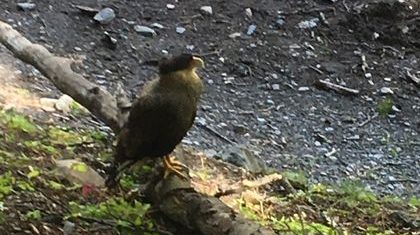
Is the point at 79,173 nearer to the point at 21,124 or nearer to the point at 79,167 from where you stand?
the point at 79,167

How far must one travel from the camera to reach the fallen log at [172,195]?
3.77 meters

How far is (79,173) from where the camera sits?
4.47 m

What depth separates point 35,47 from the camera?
593cm

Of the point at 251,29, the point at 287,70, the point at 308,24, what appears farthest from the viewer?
the point at 308,24

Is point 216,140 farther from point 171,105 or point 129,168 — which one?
point 171,105

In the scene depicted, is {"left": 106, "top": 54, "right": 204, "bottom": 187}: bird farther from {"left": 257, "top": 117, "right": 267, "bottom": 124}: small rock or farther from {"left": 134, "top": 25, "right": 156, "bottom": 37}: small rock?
{"left": 134, "top": 25, "right": 156, "bottom": 37}: small rock

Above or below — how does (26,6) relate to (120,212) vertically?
below

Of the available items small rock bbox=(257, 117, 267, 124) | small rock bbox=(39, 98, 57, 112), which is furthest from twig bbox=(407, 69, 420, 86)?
small rock bbox=(39, 98, 57, 112)

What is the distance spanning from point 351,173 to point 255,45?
8.86 ft

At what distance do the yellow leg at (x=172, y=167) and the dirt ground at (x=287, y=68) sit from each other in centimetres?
212

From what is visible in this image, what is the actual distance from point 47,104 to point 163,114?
254 cm

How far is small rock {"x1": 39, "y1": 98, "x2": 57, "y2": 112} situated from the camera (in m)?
6.32

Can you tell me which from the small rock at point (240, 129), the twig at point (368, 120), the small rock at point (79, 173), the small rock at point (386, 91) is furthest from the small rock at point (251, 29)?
the small rock at point (79, 173)

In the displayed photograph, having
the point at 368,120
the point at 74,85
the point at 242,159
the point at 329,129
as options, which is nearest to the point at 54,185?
the point at 74,85
